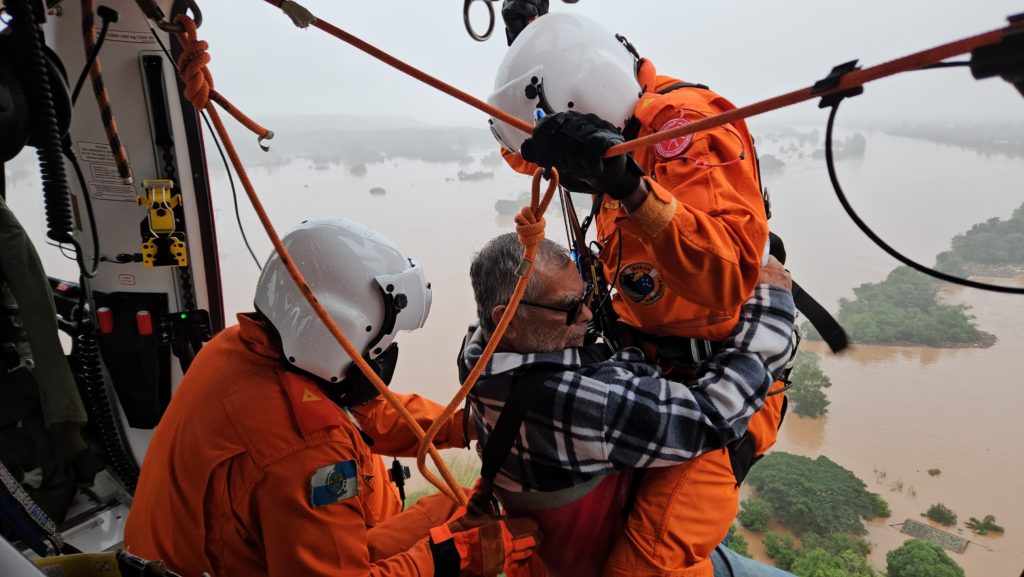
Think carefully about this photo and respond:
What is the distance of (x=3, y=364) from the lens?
208 centimetres

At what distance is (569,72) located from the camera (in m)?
1.48

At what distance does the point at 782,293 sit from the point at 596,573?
2.65 ft

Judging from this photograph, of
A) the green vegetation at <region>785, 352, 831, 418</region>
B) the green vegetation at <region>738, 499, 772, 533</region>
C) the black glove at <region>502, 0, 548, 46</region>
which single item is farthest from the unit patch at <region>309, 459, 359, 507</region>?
the green vegetation at <region>785, 352, 831, 418</region>

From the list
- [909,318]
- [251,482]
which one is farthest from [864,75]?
[909,318]

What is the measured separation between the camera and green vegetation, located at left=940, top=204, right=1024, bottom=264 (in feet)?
13.2

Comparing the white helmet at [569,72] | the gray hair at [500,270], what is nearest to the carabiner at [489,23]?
the white helmet at [569,72]

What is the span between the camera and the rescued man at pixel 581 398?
4.00 ft

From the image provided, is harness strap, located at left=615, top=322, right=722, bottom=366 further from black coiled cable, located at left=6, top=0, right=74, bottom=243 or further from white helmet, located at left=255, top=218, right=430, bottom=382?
black coiled cable, located at left=6, top=0, right=74, bottom=243

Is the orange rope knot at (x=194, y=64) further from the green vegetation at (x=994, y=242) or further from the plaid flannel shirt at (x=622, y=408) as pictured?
the green vegetation at (x=994, y=242)

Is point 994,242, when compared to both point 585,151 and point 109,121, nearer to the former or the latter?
point 585,151

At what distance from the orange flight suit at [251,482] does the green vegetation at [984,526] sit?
3.99 metres

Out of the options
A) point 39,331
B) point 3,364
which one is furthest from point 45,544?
point 3,364

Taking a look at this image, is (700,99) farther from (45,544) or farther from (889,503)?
(889,503)

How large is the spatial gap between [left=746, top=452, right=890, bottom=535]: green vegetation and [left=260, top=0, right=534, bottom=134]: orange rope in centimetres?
396
